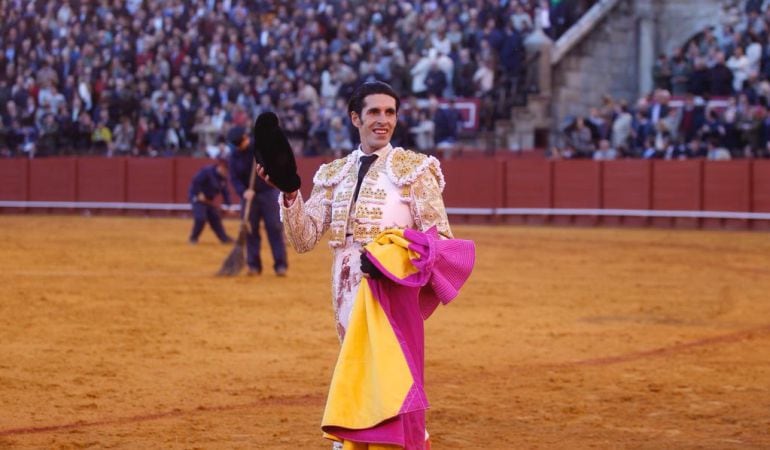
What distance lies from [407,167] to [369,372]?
744mm

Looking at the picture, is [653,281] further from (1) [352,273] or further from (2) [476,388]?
(1) [352,273]

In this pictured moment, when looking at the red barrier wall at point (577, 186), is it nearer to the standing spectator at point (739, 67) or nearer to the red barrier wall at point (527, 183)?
the red barrier wall at point (527, 183)

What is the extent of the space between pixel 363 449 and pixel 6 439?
191 cm

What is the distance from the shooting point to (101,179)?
25641mm

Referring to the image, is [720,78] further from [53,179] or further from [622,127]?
[53,179]

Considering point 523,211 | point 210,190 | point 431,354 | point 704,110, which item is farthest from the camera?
point 523,211

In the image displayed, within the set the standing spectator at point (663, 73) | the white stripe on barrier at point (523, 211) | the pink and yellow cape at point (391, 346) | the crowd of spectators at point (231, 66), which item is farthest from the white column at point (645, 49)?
the pink and yellow cape at point (391, 346)

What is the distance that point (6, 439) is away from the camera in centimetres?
556

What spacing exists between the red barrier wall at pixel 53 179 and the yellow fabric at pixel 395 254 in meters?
22.1

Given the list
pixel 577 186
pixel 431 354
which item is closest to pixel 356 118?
pixel 431 354

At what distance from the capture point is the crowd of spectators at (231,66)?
2255 cm

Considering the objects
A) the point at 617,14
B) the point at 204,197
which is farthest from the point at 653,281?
the point at 617,14

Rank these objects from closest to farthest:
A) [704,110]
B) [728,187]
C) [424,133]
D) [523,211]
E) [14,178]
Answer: [704,110] → [728,187] → [424,133] → [523,211] → [14,178]

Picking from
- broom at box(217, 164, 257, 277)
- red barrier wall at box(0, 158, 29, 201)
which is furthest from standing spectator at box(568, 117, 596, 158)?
red barrier wall at box(0, 158, 29, 201)
